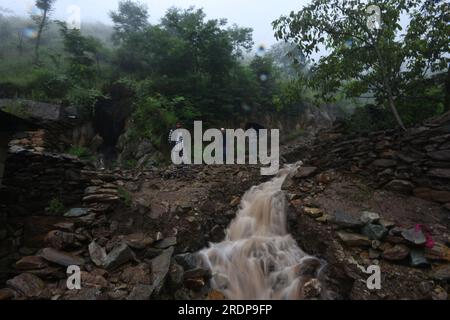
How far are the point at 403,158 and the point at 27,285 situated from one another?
24.6 ft

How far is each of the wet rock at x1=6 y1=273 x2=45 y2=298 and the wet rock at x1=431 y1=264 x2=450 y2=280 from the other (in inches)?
233

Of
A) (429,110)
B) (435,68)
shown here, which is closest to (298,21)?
(435,68)

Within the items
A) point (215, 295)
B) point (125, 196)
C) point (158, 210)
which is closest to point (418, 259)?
point (215, 295)

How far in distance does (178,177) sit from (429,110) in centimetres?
753

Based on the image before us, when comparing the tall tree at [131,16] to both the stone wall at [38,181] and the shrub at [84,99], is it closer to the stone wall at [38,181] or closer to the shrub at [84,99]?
the shrub at [84,99]

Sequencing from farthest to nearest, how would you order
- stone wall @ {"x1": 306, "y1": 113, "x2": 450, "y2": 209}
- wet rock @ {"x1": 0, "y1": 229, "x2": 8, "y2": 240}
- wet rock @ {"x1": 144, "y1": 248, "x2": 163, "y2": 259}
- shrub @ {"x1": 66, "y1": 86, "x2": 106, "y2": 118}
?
1. shrub @ {"x1": 66, "y1": 86, "x2": 106, "y2": 118}
2. stone wall @ {"x1": 306, "y1": 113, "x2": 450, "y2": 209}
3. wet rock @ {"x1": 0, "y1": 229, "x2": 8, "y2": 240}
4. wet rock @ {"x1": 144, "y1": 248, "x2": 163, "y2": 259}

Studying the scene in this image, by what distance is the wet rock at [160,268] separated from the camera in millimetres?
3766

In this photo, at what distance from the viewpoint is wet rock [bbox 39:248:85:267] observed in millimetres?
4010

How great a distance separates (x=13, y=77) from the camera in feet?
37.0

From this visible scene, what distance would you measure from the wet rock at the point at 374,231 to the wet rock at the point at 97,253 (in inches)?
189

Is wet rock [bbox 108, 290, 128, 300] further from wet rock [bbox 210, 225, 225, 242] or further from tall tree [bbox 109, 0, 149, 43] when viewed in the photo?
tall tree [bbox 109, 0, 149, 43]

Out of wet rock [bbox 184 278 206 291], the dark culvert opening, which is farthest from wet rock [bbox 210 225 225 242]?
the dark culvert opening

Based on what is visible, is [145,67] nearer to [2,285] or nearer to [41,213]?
[41,213]

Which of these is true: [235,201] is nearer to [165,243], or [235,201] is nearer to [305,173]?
[305,173]
